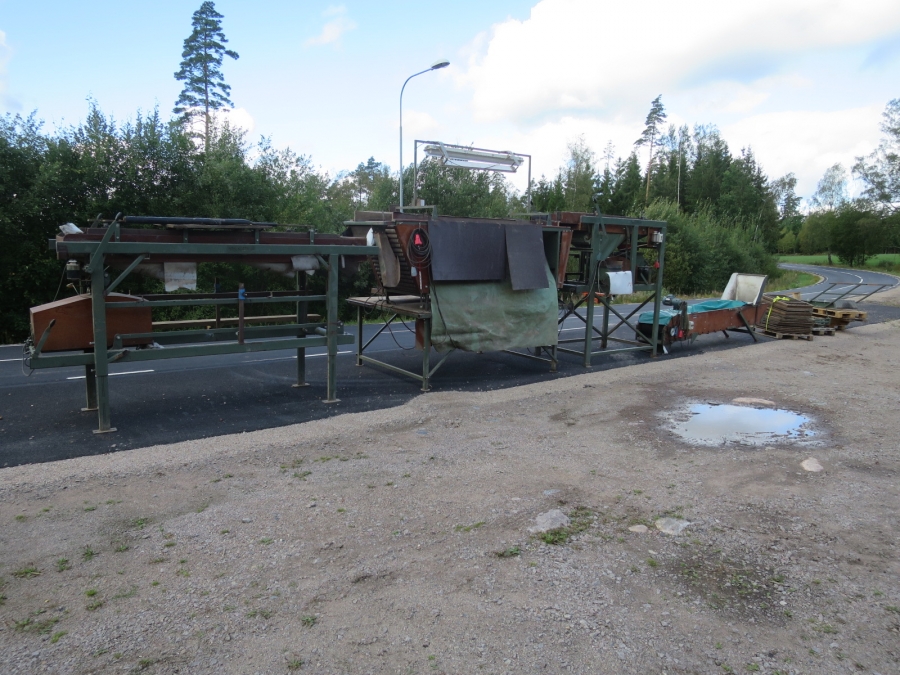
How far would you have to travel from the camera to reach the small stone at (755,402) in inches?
381

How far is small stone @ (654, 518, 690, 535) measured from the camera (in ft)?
16.6

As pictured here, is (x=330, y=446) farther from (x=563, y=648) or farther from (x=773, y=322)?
(x=773, y=322)

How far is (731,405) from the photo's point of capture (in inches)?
380

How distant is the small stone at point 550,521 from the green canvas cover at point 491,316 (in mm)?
5214

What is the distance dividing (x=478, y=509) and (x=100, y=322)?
520 centimetres

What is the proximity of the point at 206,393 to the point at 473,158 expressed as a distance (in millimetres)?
6777

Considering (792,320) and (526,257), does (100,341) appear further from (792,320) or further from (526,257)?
(792,320)

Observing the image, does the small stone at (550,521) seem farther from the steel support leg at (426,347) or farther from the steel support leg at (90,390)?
the steel support leg at (90,390)

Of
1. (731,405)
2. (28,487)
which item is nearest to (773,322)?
(731,405)

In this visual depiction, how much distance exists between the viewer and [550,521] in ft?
17.0

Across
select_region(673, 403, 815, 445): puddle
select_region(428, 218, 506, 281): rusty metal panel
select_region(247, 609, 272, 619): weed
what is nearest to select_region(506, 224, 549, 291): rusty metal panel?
select_region(428, 218, 506, 281): rusty metal panel

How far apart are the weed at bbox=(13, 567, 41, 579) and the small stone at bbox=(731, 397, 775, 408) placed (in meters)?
9.32

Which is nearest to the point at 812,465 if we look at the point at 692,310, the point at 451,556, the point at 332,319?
the point at 451,556

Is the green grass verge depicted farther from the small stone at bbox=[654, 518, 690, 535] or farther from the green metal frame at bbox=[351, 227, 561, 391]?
the small stone at bbox=[654, 518, 690, 535]
